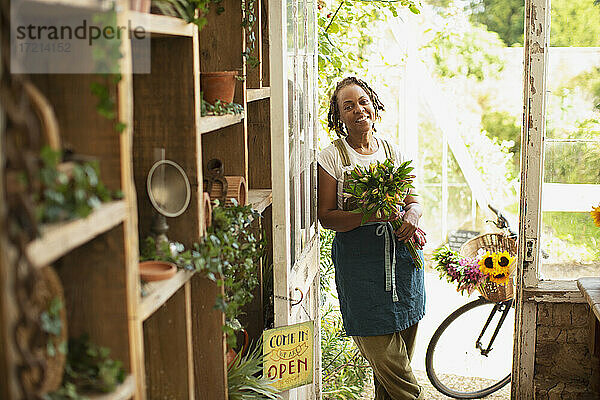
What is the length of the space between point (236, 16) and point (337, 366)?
7.69ft

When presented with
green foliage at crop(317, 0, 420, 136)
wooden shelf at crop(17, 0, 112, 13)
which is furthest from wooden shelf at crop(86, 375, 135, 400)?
green foliage at crop(317, 0, 420, 136)

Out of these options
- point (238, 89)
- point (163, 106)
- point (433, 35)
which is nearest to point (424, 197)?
point (433, 35)

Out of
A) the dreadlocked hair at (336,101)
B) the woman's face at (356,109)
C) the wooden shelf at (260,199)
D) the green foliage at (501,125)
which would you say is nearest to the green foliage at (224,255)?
the wooden shelf at (260,199)

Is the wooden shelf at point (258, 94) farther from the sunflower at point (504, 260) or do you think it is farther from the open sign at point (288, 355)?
the sunflower at point (504, 260)

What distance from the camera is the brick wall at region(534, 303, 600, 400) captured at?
295 centimetres

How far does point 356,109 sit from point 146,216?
1.66 meters

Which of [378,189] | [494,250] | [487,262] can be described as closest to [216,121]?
[378,189]

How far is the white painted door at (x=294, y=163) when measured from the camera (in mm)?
1979

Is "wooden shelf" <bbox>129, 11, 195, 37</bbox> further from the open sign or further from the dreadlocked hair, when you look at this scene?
the dreadlocked hair

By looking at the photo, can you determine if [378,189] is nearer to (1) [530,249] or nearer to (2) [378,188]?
(2) [378,188]

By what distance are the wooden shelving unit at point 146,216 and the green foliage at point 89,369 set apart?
16 mm

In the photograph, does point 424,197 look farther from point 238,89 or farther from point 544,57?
point 238,89

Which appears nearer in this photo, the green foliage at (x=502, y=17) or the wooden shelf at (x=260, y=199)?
the wooden shelf at (x=260, y=199)

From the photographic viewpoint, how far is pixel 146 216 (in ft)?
4.65
